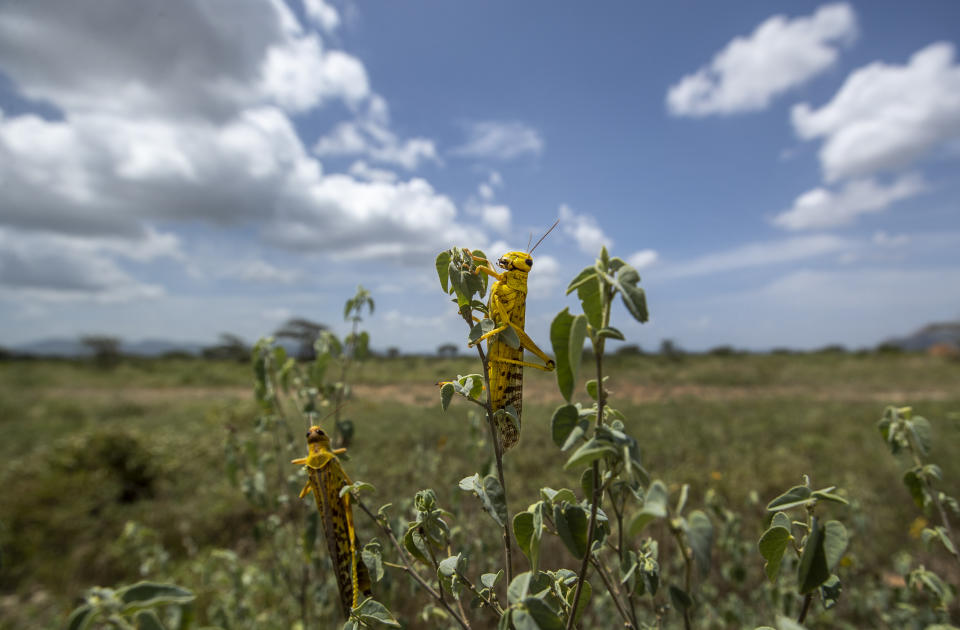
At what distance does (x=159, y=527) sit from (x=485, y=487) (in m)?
5.30

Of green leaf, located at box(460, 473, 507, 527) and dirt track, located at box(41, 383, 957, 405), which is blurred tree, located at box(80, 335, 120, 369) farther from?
green leaf, located at box(460, 473, 507, 527)

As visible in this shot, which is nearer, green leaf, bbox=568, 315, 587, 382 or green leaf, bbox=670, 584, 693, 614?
green leaf, bbox=568, 315, 587, 382

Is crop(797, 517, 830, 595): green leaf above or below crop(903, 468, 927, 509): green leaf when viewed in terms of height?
above

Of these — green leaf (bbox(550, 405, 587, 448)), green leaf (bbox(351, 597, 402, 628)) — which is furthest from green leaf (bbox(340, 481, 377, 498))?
green leaf (bbox(550, 405, 587, 448))

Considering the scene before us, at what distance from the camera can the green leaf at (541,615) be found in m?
0.46

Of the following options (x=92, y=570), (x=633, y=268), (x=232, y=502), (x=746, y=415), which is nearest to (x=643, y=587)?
(x=633, y=268)

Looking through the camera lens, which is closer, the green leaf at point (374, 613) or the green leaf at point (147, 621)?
the green leaf at point (147, 621)

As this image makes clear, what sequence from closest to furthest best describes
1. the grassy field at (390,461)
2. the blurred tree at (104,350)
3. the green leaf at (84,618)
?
1. the green leaf at (84,618)
2. the grassy field at (390,461)
3. the blurred tree at (104,350)

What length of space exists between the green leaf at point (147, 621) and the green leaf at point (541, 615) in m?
0.36

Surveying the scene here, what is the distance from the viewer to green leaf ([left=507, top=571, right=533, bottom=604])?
49 cm

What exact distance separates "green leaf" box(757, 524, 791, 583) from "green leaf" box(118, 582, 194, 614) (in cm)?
63

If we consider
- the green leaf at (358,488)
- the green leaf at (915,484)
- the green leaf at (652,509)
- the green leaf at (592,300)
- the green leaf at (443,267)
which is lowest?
the green leaf at (915,484)

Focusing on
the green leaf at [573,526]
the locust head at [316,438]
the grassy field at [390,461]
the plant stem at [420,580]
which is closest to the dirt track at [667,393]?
the grassy field at [390,461]

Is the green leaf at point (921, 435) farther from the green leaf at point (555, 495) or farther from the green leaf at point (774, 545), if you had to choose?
the green leaf at point (555, 495)
